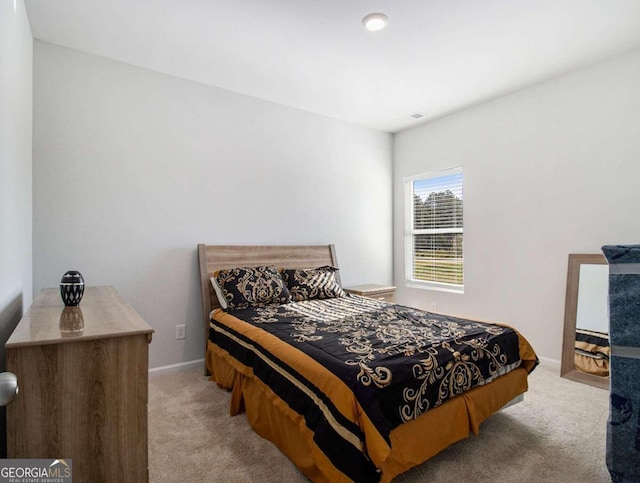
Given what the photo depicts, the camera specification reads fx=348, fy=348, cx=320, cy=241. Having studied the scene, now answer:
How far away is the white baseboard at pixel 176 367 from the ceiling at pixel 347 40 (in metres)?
2.64

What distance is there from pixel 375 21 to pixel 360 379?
2269 mm

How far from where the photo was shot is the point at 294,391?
178cm

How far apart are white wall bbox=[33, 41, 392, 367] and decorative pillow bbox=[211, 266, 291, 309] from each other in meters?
0.39

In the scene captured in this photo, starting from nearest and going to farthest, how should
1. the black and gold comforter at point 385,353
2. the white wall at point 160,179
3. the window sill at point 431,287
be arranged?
the black and gold comforter at point 385,353 < the white wall at point 160,179 < the window sill at point 431,287

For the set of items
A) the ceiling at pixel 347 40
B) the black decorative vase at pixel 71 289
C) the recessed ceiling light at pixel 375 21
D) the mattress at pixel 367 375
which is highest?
the ceiling at pixel 347 40

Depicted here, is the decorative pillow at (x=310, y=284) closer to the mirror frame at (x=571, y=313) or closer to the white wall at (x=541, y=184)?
the white wall at (x=541, y=184)

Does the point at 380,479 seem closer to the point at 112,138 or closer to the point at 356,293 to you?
the point at 356,293

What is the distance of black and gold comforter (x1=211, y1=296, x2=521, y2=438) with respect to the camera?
159 cm

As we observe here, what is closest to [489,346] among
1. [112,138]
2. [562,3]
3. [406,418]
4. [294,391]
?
[406,418]

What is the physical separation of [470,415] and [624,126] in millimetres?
2678

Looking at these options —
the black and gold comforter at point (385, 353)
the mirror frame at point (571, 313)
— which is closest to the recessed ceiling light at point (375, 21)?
the black and gold comforter at point (385, 353)

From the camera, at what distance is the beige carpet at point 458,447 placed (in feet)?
5.81

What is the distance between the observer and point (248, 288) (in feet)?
10.0

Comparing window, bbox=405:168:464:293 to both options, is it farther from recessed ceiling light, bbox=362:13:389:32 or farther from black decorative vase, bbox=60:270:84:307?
black decorative vase, bbox=60:270:84:307
